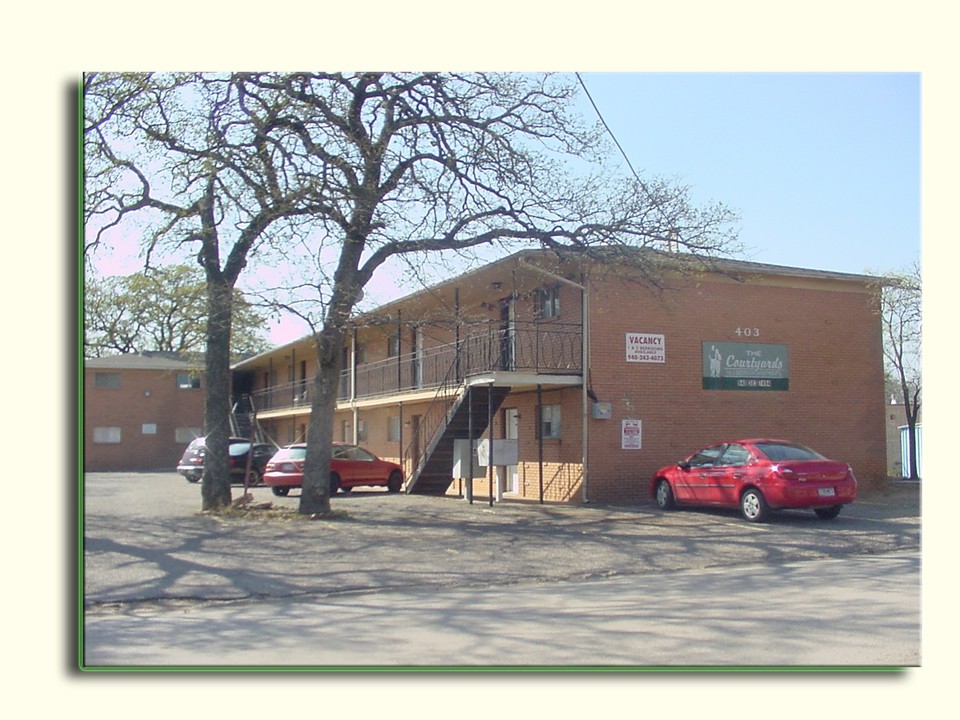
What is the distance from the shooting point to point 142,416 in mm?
16578

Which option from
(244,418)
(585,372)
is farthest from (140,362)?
(244,418)

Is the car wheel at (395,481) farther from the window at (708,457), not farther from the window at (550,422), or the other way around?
the window at (708,457)

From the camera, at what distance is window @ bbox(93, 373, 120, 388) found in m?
11.5

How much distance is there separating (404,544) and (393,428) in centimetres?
1655

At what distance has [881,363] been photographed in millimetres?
23812

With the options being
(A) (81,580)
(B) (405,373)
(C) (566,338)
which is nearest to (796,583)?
(A) (81,580)

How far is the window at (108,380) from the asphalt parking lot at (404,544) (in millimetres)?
1155

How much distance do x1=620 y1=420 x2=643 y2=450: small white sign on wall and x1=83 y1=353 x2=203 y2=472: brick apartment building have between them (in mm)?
8723

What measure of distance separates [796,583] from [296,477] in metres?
14.6

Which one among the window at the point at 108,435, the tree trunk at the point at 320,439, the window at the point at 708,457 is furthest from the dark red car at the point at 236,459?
the window at the point at 708,457

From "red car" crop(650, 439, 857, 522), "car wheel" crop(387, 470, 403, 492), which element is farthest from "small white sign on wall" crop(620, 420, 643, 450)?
"car wheel" crop(387, 470, 403, 492)

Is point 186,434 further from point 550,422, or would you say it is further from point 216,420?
point 550,422

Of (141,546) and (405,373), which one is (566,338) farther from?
(141,546)

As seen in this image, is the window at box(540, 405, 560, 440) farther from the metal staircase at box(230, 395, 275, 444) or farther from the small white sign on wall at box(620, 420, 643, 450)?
the metal staircase at box(230, 395, 275, 444)
